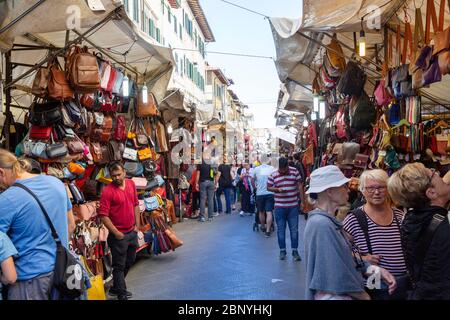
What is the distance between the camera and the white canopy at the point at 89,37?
5457 mm

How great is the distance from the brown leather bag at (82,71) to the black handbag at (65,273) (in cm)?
305

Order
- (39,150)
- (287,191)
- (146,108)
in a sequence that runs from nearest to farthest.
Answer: (39,150), (287,191), (146,108)

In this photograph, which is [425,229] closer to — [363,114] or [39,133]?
[363,114]

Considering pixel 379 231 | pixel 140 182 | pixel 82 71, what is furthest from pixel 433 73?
pixel 140 182

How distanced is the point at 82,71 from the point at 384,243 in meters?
4.34

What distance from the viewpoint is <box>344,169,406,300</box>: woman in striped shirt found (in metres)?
3.57

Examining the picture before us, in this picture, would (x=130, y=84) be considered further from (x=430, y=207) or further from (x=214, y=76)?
(x=214, y=76)

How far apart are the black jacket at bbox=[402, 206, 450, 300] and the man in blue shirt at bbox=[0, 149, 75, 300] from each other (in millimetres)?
2493

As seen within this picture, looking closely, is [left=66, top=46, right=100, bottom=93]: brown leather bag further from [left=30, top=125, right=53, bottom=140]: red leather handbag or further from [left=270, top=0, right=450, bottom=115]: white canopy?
[left=270, top=0, right=450, bottom=115]: white canopy

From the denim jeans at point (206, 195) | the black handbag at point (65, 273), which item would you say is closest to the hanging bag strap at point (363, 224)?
the black handbag at point (65, 273)

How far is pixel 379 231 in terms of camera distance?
366cm

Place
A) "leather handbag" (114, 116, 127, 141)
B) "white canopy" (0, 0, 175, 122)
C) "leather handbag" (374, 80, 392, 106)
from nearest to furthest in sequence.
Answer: "white canopy" (0, 0, 175, 122) → "leather handbag" (374, 80, 392, 106) → "leather handbag" (114, 116, 127, 141)

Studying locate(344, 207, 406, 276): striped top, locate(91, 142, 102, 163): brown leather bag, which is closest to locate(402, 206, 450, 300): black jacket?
locate(344, 207, 406, 276): striped top
